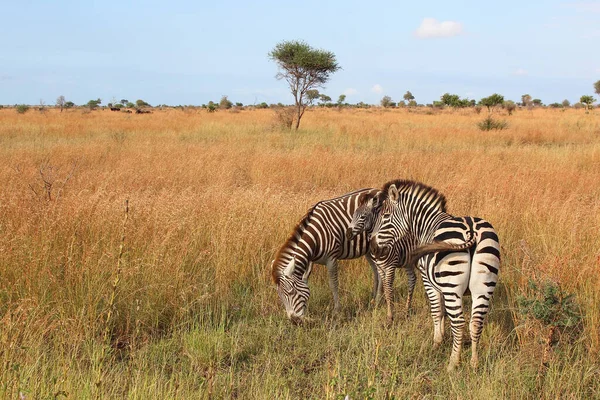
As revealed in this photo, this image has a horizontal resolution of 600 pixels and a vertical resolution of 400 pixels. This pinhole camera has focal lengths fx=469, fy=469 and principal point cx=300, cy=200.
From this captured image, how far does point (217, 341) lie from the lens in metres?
4.02

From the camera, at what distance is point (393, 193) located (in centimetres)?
449

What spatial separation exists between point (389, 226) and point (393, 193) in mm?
320

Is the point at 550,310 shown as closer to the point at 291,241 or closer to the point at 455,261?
the point at 455,261

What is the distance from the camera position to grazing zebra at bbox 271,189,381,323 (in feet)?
14.5

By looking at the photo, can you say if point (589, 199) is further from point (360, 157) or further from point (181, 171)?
point (181, 171)

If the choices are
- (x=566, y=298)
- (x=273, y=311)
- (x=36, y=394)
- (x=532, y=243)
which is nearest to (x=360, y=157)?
(x=532, y=243)

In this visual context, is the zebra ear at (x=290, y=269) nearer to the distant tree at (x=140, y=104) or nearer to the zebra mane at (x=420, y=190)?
the zebra mane at (x=420, y=190)

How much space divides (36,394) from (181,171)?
761 centimetres

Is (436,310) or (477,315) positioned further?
(436,310)

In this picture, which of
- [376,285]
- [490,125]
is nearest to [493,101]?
[490,125]

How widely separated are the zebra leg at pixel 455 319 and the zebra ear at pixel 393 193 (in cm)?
115

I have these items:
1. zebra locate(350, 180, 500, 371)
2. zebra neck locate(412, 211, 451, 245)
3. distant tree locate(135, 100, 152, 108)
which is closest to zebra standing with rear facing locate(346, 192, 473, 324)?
zebra neck locate(412, 211, 451, 245)

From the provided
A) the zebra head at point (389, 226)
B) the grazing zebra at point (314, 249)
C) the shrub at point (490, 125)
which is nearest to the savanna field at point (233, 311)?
the grazing zebra at point (314, 249)

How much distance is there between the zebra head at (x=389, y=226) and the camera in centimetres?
448
